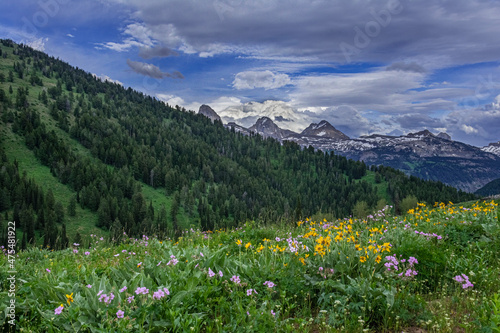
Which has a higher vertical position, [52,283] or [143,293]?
[143,293]

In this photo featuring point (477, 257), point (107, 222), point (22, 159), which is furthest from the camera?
point (22, 159)

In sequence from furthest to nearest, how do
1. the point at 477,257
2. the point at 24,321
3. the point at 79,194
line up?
the point at 79,194, the point at 477,257, the point at 24,321

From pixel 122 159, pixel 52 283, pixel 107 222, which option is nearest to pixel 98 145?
pixel 122 159

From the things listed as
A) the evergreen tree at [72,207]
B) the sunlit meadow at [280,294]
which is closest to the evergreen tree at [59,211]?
the evergreen tree at [72,207]

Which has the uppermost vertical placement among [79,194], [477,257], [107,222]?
[477,257]

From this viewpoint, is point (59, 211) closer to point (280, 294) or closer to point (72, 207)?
point (72, 207)

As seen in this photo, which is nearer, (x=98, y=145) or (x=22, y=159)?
(x=22, y=159)

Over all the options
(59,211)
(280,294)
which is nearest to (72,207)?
(59,211)

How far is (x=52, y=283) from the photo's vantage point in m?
5.39

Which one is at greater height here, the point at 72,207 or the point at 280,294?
the point at 280,294

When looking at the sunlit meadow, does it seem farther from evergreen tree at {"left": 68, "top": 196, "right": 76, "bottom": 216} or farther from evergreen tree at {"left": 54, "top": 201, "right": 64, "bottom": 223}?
evergreen tree at {"left": 68, "top": 196, "right": 76, "bottom": 216}

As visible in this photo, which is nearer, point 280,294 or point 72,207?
point 280,294

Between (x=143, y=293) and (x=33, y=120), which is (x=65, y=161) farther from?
(x=143, y=293)

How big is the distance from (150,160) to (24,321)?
7398 inches
